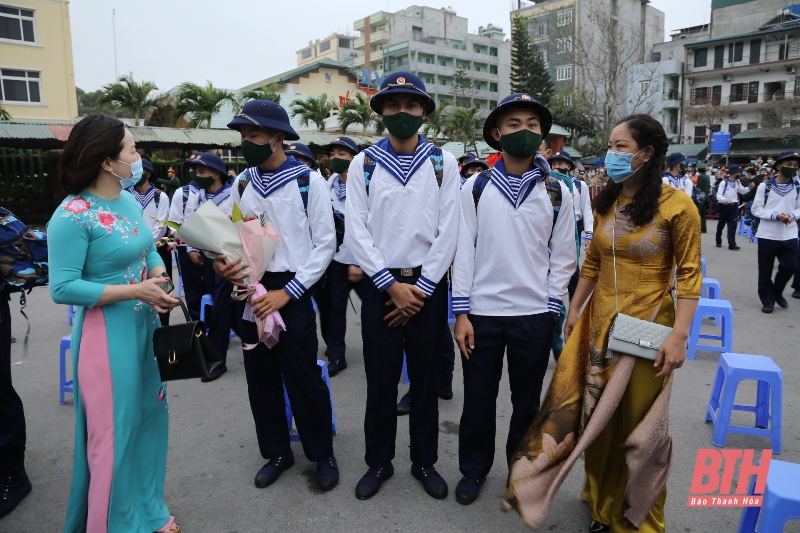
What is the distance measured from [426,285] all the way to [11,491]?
2644mm

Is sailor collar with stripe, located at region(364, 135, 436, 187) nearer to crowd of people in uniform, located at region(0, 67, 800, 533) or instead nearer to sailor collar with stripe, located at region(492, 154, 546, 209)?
crowd of people in uniform, located at region(0, 67, 800, 533)

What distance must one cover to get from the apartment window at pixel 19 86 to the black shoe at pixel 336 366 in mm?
26034

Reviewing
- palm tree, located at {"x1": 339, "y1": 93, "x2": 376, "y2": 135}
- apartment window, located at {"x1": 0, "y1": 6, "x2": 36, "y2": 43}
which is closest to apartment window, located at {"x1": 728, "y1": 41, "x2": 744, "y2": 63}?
palm tree, located at {"x1": 339, "y1": 93, "x2": 376, "y2": 135}

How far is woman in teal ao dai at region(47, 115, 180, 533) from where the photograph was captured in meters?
2.41

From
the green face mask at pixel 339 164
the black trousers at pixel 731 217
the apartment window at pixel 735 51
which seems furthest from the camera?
the apartment window at pixel 735 51

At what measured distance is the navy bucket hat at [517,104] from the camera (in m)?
2.91

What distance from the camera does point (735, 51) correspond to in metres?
42.7

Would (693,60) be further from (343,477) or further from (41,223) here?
(343,477)

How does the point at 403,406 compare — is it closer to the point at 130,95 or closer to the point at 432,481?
the point at 432,481

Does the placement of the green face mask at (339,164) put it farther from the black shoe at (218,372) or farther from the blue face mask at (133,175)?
the blue face mask at (133,175)

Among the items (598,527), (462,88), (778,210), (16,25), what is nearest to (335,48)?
(462,88)

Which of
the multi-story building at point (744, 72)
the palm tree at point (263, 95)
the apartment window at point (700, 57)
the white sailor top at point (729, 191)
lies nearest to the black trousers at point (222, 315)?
the white sailor top at point (729, 191)

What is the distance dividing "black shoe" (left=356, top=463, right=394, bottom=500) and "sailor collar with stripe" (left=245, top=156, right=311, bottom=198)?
174 cm

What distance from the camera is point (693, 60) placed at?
45062 mm
